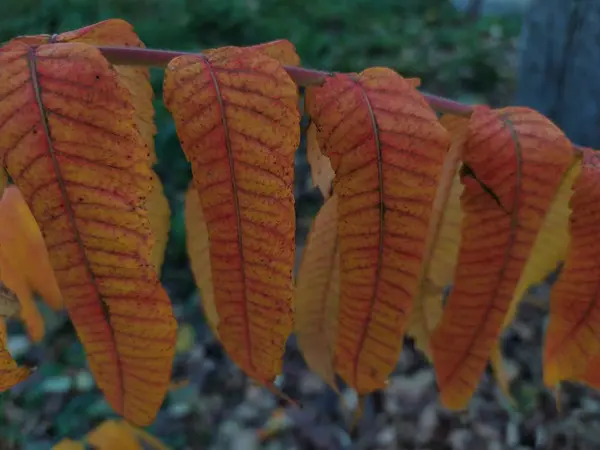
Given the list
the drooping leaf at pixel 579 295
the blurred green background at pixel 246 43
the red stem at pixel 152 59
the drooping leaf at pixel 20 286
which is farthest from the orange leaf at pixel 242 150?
the blurred green background at pixel 246 43

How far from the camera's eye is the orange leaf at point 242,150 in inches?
17.7

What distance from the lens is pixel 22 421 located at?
62.2 inches

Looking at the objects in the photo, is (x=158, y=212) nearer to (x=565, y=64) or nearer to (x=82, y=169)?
(x=82, y=169)

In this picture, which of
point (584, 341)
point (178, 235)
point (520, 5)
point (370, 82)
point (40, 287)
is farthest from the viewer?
point (520, 5)

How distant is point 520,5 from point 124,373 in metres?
4.16

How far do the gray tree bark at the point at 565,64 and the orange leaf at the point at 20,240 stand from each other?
1453 millimetres

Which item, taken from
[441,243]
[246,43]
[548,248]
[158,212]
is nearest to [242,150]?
[158,212]

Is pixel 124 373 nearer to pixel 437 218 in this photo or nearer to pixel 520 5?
pixel 437 218

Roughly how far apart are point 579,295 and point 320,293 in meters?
0.26

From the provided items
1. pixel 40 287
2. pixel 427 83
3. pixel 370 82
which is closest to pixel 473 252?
pixel 370 82

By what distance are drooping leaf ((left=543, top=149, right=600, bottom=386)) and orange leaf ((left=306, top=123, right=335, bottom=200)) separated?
0.23 m

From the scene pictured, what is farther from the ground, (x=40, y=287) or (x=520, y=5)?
(x=40, y=287)

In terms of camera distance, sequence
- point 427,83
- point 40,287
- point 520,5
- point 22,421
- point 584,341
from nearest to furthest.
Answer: point 584,341, point 40,287, point 22,421, point 427,83, point 520,5

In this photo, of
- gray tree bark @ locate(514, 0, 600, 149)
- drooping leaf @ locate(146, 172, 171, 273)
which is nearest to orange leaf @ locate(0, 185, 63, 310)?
drooping leaf @ locate(146, 172, 171, 273)
